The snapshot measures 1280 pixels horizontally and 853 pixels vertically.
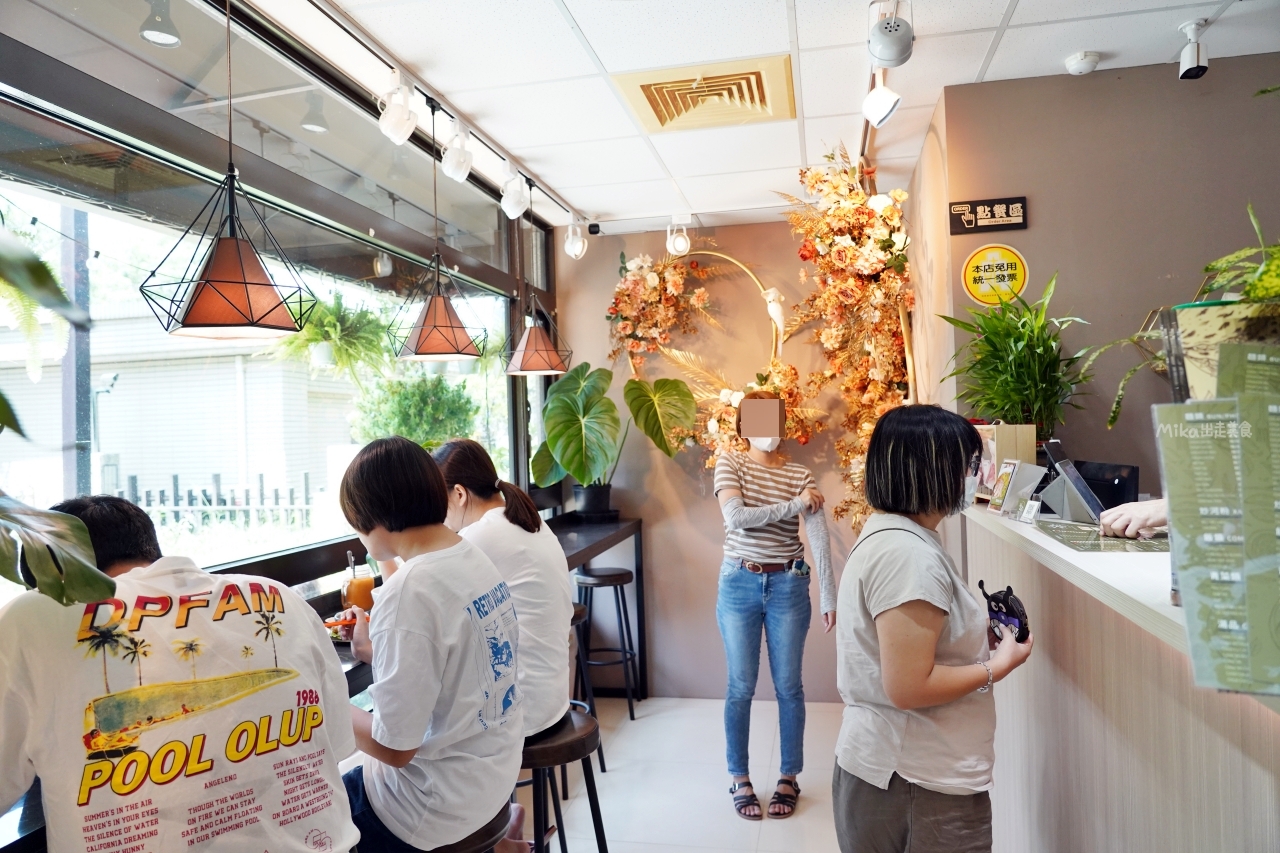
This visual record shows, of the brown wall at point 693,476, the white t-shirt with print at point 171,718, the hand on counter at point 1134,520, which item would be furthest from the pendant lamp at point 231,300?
the brown wall at point 693,476

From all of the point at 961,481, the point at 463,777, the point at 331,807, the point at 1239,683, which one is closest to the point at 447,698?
the point at 463,777

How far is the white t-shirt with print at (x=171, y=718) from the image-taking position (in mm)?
1194

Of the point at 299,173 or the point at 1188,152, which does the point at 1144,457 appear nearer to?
the point at 1188,152

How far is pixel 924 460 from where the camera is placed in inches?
62.6

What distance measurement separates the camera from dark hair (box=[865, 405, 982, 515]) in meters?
1.59

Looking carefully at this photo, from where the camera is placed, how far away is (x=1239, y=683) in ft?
2.05

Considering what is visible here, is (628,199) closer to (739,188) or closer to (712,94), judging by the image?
(739,188)

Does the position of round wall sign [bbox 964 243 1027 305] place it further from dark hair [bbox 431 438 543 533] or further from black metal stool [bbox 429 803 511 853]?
black metal stool [bbox 429 803 511 853]

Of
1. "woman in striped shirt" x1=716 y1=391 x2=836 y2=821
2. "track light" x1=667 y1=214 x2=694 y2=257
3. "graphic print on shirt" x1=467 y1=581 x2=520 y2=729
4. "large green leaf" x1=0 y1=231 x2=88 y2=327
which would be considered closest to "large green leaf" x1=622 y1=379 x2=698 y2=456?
"track light" x1=667 y1=214 x2=694 y2=257

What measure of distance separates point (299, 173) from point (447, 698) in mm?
1849

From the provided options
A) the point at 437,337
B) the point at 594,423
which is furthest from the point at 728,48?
the point at 594,423

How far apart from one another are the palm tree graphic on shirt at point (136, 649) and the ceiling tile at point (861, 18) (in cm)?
227

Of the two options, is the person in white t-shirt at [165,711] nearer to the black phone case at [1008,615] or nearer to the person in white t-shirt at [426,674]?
the person in white t-shirt at [426,674]

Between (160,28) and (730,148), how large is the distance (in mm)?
2212
